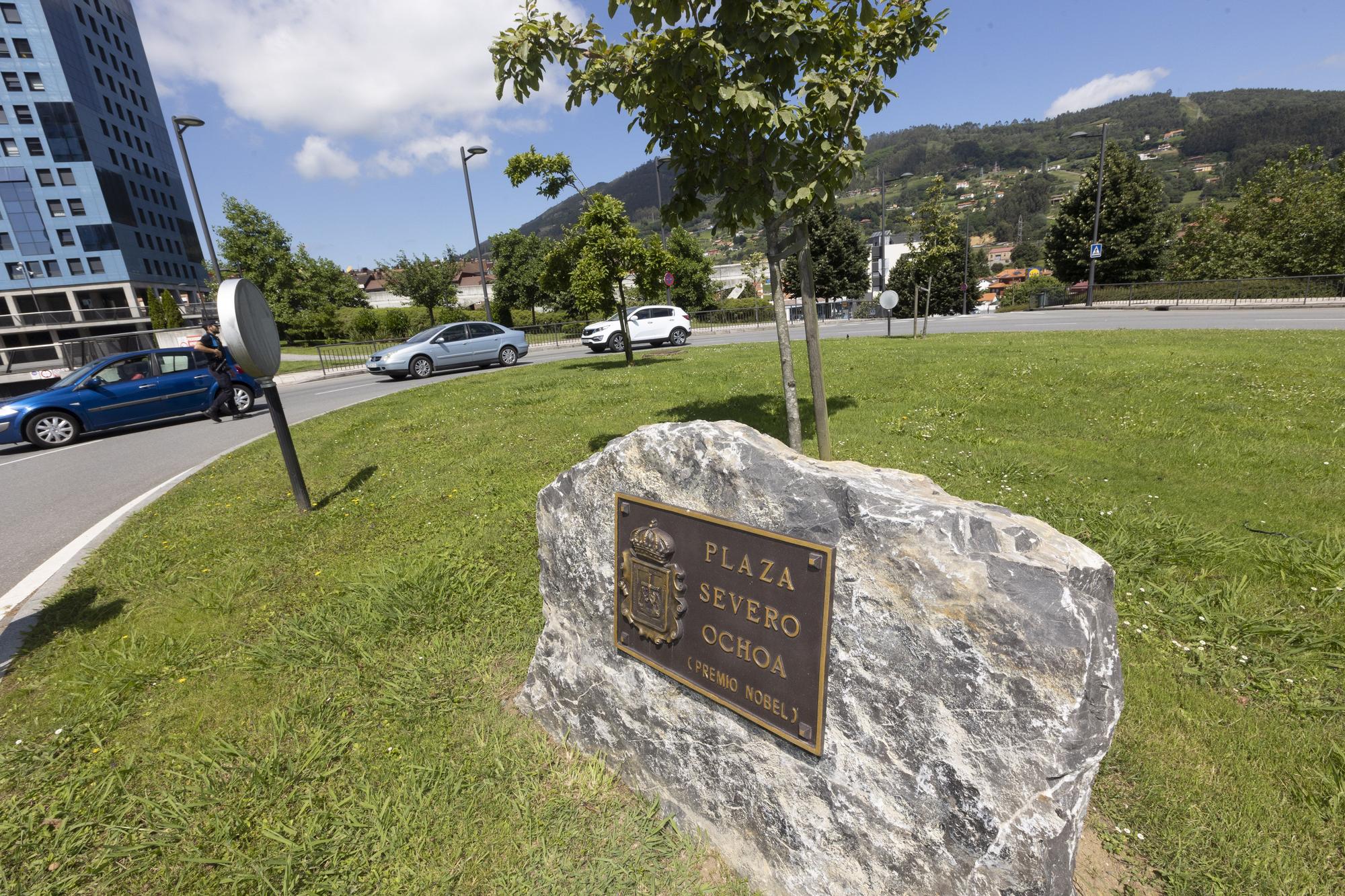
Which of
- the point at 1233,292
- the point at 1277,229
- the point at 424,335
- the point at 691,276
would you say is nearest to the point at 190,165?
the point at 424,335

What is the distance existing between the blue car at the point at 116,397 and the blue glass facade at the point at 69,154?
187 feet

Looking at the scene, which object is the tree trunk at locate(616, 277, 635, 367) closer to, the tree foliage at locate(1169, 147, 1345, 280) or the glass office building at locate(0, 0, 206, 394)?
the tree foliage at locate(1169, 147, 1345, 280)

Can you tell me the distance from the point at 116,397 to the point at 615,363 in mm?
10566

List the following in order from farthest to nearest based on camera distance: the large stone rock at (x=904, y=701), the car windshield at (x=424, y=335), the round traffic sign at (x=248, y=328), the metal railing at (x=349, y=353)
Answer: the metal railing at (x=349, y=353)
the car windshield at (x=424, y=335)
the round traffic sign at (x=248, y=328)
the large stone rock at (x=904, y=701)

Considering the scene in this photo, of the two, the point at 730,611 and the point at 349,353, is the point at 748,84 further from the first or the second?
the point at 349,353

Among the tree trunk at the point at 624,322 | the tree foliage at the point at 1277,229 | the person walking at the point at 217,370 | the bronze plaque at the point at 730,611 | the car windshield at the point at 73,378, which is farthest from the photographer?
the tree foliage at the point at 1277,229

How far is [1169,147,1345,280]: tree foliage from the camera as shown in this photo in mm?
32719

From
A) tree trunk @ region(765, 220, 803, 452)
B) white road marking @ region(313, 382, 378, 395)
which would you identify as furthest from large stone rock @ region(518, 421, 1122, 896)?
white road marking @ region(313, 382, 378, 395)

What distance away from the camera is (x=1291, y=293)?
27531mm

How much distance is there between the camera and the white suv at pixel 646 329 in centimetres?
2177

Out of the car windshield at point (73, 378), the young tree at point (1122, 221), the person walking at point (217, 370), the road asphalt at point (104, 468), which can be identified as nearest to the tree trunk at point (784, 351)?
the road asphalt at point (104, 468)

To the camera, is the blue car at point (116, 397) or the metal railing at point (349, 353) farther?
the metal railing at point (349, 353)

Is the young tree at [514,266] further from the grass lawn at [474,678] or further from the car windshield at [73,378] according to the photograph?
the grass lawn at [474,678]

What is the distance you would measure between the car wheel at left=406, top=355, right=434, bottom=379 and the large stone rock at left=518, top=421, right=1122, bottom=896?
17241 mm
